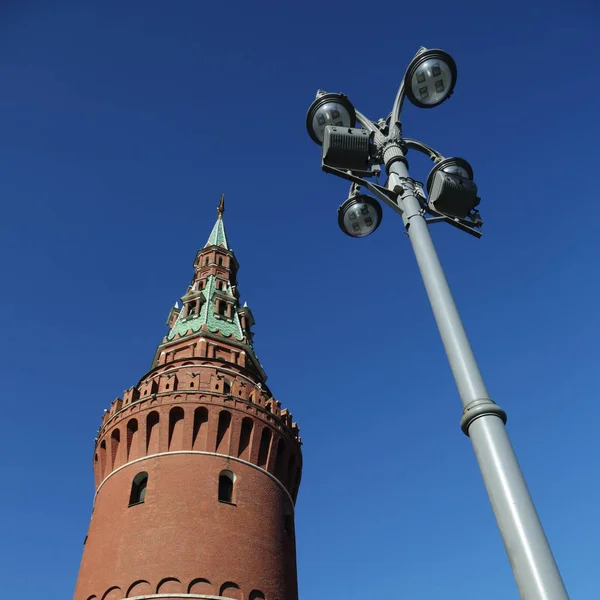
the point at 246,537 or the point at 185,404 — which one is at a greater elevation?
the point at 185,404

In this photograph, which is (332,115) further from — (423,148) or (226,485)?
(226,485)

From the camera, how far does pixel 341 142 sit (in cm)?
784

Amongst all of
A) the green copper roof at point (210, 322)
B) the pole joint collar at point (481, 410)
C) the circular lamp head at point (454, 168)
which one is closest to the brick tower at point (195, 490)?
the green copper roof at point (210, 322)

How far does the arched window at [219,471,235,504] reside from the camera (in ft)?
82.1

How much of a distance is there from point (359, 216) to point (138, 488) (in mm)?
20045

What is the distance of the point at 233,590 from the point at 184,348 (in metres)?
14.8

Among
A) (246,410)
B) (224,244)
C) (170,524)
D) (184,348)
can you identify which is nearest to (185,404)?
(246,410)

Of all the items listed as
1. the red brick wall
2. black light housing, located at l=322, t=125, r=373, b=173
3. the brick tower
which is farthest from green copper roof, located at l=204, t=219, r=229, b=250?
black light housing, located at l=322, t=125, r=373, b=173

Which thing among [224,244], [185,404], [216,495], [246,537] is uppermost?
[224,244]

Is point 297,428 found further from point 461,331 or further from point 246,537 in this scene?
point 461,331

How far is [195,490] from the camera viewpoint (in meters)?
24.2

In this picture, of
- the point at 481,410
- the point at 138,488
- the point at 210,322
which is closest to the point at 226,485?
the point at 138,488

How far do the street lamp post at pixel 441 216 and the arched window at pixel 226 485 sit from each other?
18.4 m

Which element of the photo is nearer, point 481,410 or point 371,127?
point 481,410
